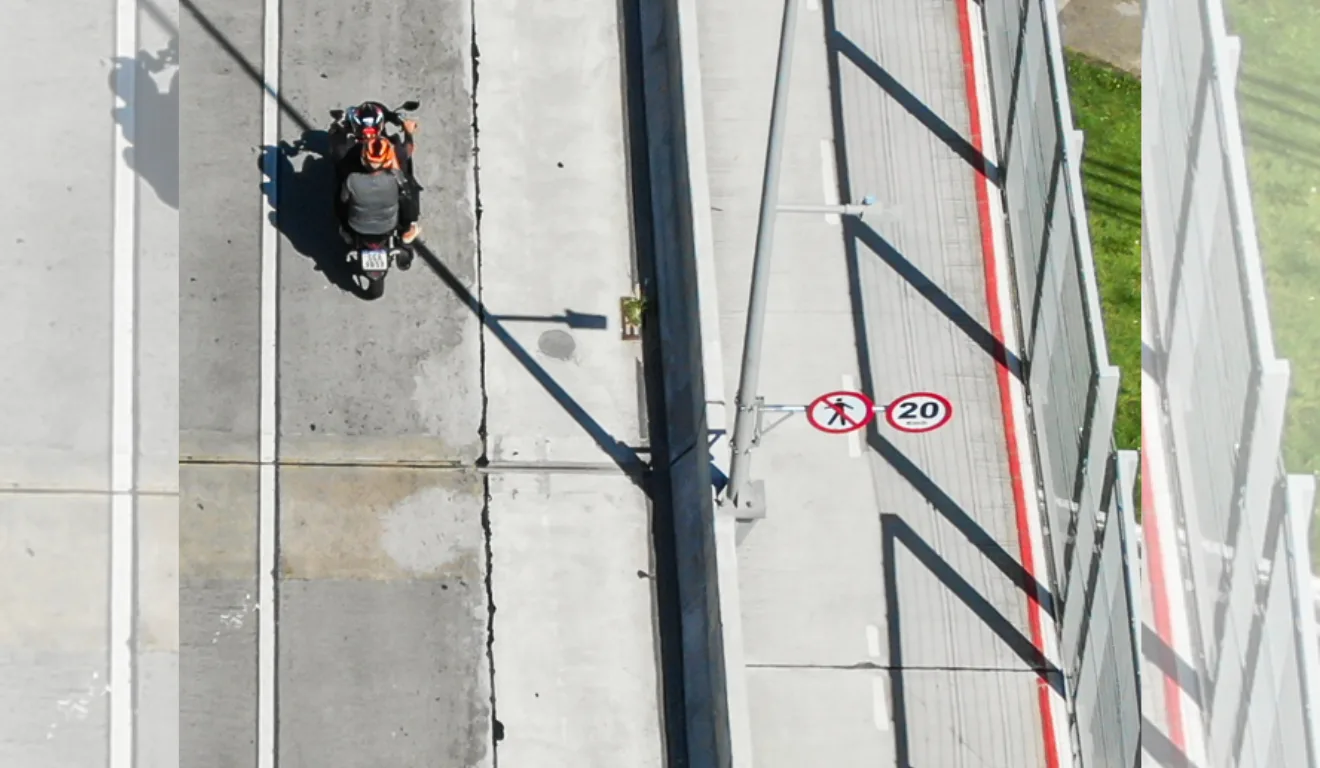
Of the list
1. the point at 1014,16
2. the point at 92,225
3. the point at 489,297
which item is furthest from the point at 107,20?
the point at 1014,16

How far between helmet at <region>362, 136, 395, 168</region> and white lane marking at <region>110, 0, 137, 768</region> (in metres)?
2.83

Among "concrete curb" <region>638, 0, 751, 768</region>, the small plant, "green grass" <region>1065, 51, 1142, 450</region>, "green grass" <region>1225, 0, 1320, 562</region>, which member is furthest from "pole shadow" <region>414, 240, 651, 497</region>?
"green grass" <region>1225, 0, 1320, 562</region>

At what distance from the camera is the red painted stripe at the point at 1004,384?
18766mm

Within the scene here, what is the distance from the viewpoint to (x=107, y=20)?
21.7 metres

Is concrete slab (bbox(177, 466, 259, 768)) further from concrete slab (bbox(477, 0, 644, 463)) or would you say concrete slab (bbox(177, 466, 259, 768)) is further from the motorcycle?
concrete slab (bbox(477, 0, 644, 463))

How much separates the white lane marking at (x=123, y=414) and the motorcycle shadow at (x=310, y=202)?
4.72 feet

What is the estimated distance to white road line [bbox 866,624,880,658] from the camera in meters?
18.8

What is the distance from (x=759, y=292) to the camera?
16.8 meters

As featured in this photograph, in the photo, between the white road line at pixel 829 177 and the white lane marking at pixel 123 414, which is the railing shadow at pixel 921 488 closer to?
the white road line at pixel 829 177

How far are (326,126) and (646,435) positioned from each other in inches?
180

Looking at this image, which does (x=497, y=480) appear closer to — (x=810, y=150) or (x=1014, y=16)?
(x=810, y=150)

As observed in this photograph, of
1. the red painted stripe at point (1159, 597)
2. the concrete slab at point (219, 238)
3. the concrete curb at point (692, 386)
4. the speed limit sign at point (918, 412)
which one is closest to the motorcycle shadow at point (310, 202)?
the concrete slab at point (219, 238)

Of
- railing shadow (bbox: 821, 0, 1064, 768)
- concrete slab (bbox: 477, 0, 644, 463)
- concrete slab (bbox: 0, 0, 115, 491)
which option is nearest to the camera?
railing shadow (bbox: 821, 0, 1064, 768)

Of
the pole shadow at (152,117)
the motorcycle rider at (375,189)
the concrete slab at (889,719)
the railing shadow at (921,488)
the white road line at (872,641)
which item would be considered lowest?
the concrete slab at (889,719)
